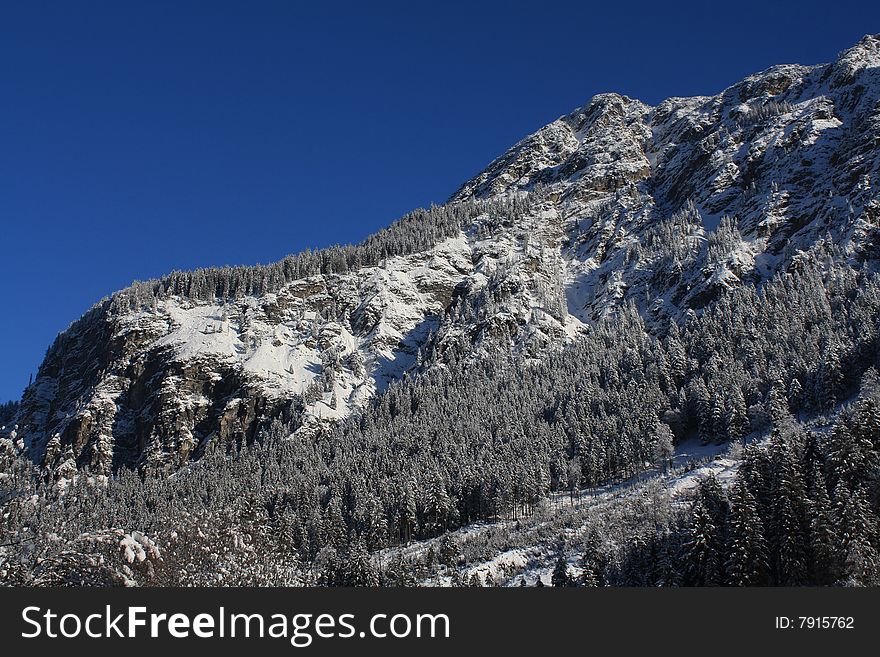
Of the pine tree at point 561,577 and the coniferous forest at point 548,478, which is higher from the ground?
the coniferous forest at point 548,478

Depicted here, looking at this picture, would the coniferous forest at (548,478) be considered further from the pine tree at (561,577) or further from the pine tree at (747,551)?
the pine tree at (561,577)

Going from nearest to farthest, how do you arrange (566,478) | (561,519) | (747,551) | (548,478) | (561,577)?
(747,551) → (561,577) → (561,519) → (566,478) → (548,478)

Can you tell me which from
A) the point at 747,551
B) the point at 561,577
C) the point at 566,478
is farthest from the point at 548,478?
the point at 747,551

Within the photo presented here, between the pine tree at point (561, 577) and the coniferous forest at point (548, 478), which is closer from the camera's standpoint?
the coniferous forest at point (548, 478)

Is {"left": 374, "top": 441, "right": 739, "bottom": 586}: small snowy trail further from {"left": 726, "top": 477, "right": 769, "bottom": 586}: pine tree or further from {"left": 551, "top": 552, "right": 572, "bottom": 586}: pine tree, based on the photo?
{"left": 726, "top": 477, "right": 769, "bottom": 586}: pine tree

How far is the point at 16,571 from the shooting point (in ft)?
194

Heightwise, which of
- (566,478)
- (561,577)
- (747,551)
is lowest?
(561,577)

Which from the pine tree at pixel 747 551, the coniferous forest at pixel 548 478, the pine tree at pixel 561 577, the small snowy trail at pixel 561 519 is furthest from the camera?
the small snowy trail at pixel 561 519

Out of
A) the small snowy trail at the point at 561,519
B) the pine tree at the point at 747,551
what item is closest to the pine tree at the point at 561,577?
the small snowy trail at the point at 561,519

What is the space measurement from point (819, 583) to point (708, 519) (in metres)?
10.4

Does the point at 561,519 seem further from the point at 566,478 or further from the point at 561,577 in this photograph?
the point at 561,577

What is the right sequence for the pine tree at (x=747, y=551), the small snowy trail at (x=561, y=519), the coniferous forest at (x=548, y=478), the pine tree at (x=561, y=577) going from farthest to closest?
the small snowy trail at (x=561, y=519) → the pine tree at (x=561, y=577) → the coniferous forest at (x=548, y=478) → the pine tree at (x=747, y=551)

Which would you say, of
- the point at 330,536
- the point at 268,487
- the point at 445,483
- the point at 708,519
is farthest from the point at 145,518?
the point at 708,519

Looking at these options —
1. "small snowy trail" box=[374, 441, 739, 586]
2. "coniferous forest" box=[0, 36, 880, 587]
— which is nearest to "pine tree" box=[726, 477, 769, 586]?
"coniferous forest" box=[0, 36, 880, 587]
